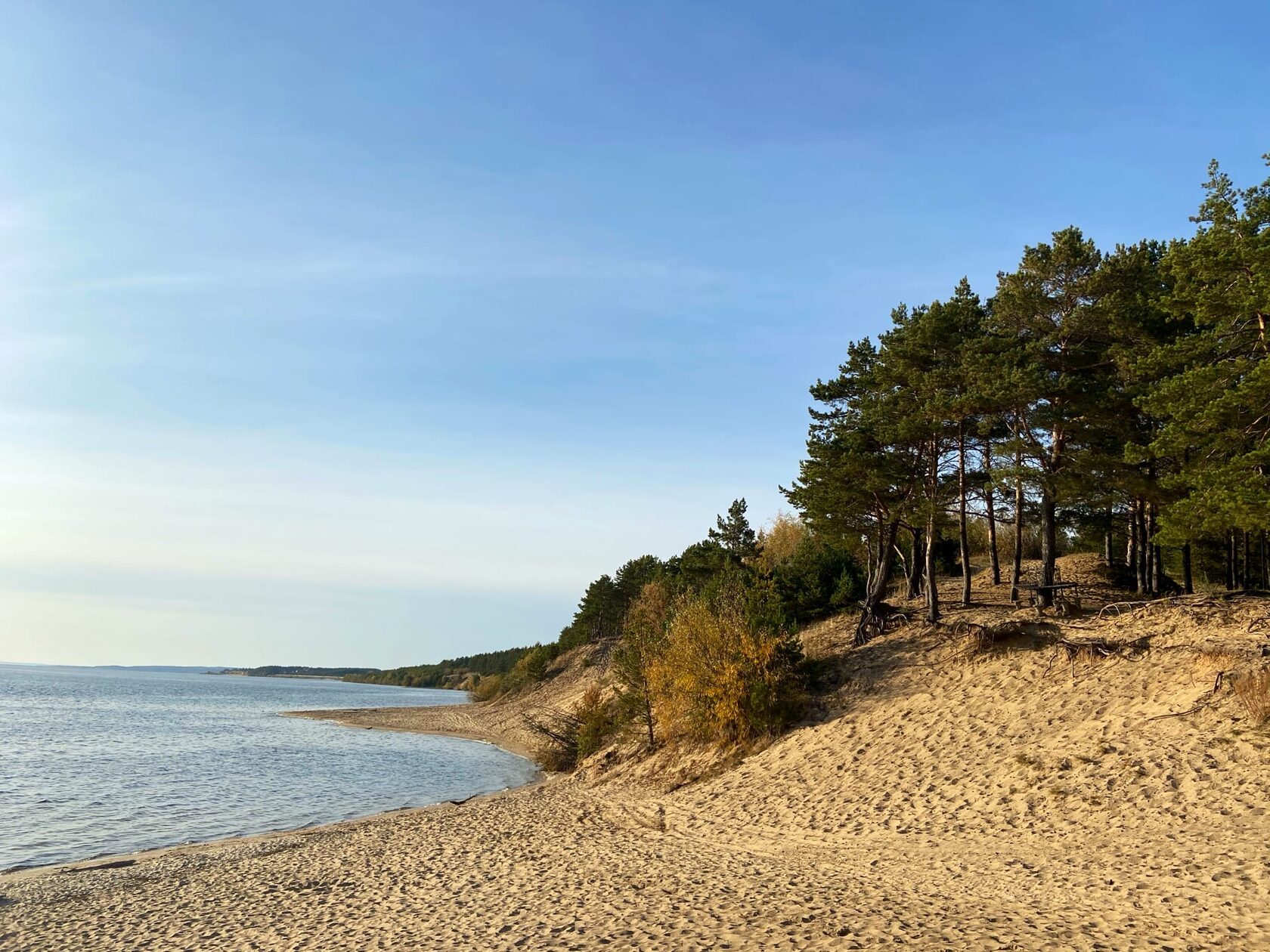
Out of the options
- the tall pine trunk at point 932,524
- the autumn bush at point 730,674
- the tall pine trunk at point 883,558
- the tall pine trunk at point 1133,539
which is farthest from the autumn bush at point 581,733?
the tall pine trunk at point 1133,539

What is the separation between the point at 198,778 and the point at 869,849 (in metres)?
34.0

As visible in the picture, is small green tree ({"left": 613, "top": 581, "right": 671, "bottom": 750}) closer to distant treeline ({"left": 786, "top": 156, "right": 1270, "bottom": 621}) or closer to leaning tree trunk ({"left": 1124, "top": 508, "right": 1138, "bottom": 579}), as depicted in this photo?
distant treeline ({"left": 786, "top": 156, "right": 1270, "bottom": 621})

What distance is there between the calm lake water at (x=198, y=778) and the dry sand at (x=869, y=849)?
4247 millimetres

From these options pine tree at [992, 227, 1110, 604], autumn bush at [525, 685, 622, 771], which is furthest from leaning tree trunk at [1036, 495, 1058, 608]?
autumn bush at [525, 685, 622, 771]

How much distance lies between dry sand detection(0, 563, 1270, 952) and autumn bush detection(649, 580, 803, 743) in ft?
5.07

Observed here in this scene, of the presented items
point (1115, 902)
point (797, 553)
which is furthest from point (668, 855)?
point (797, 553)

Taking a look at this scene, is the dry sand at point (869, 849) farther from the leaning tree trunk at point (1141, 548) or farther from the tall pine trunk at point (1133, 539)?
the tall pine trunk at point (1133, 539)

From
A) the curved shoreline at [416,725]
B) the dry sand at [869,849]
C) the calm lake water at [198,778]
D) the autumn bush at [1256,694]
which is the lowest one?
the curved shoreline at [416,725]

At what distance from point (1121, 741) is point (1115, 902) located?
25.4ft

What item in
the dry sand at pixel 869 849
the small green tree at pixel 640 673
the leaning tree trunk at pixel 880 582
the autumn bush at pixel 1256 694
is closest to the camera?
the dry sand at pixel 869 849

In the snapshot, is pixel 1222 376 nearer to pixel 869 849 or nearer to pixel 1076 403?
pixel 1076 403

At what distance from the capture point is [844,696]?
2861 cm

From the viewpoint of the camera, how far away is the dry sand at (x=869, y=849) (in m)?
12.2

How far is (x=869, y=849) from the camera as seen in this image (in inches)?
683
